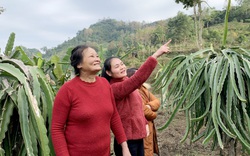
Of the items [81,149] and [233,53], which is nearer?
[81,149]

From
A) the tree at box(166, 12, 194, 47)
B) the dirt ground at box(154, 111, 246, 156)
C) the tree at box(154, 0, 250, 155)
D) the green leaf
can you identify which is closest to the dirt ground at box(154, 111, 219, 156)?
the dirt ground at box(154, 111, 246, 156)

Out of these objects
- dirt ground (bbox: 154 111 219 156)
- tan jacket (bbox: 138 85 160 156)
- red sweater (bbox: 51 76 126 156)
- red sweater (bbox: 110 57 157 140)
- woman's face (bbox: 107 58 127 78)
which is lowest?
dirt ground (bbox: 154 111 219 156)

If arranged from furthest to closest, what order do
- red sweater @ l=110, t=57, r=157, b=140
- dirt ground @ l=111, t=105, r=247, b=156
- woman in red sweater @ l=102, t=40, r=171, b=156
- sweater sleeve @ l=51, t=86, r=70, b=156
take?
dirt ground @ l=111, t=105, r=247, b=156 < red sweater @ l=110, t=57, r=157, b=140 < woman in red sweater @ l=102, t=40, r=171, b=156 < sweater sleeve @ l=51, t=86, r=70, b=156

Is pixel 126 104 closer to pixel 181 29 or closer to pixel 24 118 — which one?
pixel 24 118

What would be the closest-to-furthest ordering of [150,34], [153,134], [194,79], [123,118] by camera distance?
[194,79] < [123,118] < [153,134] < [150,34]

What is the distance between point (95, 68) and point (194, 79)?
0.61 m

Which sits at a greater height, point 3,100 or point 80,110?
point 3,100

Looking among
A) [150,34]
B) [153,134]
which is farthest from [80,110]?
[150,34]

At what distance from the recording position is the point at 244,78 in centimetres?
176

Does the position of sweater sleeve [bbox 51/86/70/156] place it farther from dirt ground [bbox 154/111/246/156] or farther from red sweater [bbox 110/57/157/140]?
dirt ground [bbox 154/111/246/156]

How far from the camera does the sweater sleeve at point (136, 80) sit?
1.71 meters

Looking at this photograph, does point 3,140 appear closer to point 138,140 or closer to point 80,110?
point 80,110

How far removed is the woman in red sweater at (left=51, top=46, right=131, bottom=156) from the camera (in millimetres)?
1406

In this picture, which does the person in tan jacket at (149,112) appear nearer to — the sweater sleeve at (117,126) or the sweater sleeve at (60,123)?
the sweater sleeve at (117,126)
